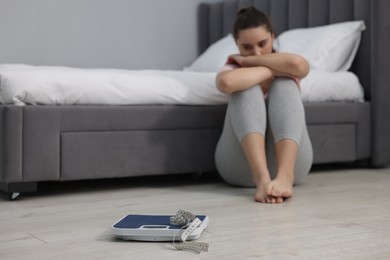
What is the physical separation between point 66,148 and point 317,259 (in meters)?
1.24

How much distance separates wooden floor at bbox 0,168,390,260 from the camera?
57.5 inches

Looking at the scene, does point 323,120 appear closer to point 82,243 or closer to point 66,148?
point 66,148

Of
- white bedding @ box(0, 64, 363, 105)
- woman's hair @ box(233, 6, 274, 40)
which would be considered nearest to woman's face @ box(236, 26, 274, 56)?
woman's hair @ box(233, 6, 274, 40)

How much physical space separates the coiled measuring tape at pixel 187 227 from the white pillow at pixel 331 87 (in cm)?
154

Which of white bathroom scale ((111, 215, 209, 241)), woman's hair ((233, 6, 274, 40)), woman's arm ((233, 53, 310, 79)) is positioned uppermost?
woman's hair ((233, 6, 274, 40))

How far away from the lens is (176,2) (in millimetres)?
4402

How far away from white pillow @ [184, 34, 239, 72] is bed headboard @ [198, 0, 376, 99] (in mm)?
315

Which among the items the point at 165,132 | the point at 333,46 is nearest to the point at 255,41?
the point at 165,132

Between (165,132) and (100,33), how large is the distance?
171 centimetres

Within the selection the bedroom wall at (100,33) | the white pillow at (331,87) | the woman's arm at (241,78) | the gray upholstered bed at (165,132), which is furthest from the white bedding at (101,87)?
the bedroom wall at (100,33)

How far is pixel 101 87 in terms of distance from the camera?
7.95 ft

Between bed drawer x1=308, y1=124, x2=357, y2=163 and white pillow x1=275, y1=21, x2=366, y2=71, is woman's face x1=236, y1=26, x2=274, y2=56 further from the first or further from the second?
white pillow x1=275, y1=21, x2=366, y2=71

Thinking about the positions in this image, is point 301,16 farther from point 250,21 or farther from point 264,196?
point 264,196

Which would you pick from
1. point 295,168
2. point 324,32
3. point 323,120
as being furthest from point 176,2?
point 295,168
